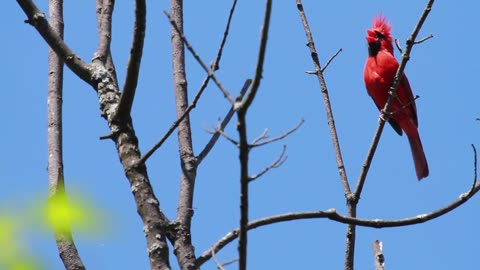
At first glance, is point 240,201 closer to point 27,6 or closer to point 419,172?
point 27,6

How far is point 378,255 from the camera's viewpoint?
2795mm

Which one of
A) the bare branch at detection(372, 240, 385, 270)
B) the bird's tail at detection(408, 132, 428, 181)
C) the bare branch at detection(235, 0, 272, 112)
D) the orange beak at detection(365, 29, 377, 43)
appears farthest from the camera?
the orange beak at detection(365, 29, 377, 43)

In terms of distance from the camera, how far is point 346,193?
10.4ft

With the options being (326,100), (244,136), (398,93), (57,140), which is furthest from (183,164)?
(398,93)

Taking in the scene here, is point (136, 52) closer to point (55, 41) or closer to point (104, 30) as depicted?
point (55, 41)

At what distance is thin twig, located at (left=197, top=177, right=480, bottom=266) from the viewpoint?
2.19m

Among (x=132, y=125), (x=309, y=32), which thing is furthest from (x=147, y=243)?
(x=309, y=32)

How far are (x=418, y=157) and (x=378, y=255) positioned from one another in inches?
154

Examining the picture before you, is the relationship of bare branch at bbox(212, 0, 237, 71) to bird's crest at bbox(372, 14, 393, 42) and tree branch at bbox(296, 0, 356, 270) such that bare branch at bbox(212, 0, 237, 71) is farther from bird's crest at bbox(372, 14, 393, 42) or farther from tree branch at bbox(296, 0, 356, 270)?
bird's crest at bbox(372, 14, 393, 42)

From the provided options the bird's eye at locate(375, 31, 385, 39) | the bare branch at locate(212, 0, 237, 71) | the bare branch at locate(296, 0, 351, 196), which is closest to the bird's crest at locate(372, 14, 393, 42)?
the bird's eye at locate(375, 31, 385, 39)

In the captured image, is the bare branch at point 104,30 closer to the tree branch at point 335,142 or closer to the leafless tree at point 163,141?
the leafless tree at point 163,141

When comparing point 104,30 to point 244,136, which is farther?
point 104,30

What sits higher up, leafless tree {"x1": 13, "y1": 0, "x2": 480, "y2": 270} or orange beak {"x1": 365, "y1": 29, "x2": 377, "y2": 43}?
orange beak {"x1": 365, "y1": 29, "x2": 377, "y2": 43}

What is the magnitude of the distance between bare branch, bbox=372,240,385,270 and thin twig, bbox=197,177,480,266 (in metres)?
0.43
